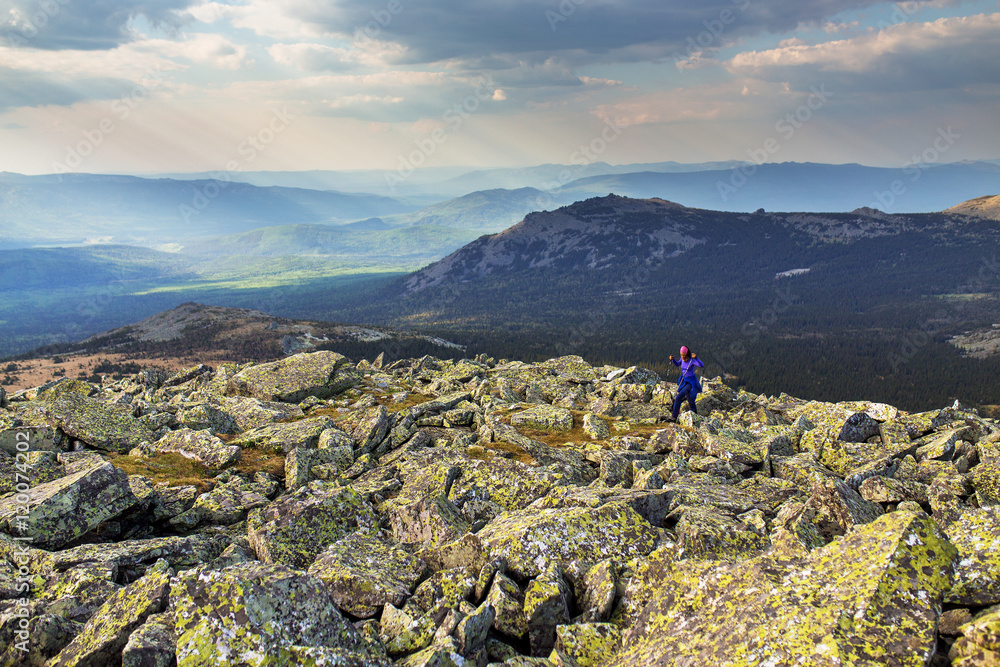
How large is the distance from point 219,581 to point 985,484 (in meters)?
21.1

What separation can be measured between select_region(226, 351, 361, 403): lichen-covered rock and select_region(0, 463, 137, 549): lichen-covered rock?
19.7m

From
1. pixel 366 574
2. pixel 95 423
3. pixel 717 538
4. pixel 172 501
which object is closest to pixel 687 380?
pixel 717 538

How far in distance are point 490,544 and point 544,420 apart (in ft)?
55.0

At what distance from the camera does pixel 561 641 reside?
9984 millimetres

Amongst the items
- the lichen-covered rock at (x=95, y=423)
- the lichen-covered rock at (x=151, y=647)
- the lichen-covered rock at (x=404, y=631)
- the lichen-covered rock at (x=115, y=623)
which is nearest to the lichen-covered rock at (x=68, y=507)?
the lichen-covered rock at (x=115, y=623)

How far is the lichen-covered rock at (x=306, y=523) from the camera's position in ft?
45.7

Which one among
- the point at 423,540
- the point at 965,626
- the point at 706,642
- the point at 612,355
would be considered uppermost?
the point at 965,626

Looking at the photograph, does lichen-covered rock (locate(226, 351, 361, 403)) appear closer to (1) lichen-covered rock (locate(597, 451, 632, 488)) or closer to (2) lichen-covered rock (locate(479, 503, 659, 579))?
(1) lichen-covered rock (locate(597, 451, 632, 488))

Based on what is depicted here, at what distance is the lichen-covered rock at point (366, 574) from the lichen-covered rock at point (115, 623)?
289cm

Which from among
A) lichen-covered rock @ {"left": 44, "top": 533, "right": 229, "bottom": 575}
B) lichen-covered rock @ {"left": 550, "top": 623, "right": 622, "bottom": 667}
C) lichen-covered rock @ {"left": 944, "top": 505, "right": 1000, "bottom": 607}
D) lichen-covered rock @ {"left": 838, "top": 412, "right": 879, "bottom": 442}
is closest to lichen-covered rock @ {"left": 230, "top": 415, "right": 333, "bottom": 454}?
lichen-covered rock @ {"left": 44, "top": 533, "right": 229, "bottom": 575}

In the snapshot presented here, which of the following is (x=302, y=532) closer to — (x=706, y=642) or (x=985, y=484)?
(x=706, y=642)

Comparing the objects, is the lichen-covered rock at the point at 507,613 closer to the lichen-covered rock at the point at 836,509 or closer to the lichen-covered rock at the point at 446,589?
the lichen-covered rock at the point at 446,589

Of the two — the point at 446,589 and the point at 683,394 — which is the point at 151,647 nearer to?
the point at 446,589

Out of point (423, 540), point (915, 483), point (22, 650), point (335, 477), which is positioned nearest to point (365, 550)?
point (423, 540)
